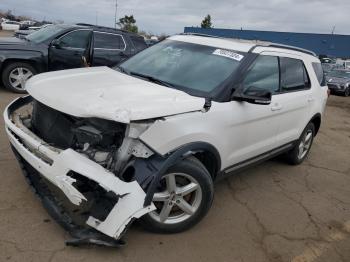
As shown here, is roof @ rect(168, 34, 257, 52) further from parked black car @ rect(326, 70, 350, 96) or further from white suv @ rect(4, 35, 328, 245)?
parked black car @ rect(326, 70, 350, 96)

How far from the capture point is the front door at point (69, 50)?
28.0 feet

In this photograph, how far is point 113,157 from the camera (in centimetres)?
292

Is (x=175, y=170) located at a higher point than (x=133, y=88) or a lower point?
lower

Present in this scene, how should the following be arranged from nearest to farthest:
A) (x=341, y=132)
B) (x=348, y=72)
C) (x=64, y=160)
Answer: (x=64, y=160) → (x=341, y=132) → (x=348, y=72)

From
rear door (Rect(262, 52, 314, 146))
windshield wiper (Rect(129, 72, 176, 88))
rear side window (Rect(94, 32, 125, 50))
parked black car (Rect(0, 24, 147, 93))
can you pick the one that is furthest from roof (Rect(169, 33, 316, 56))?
rear side window (Rect(94, 32, 125, 50))

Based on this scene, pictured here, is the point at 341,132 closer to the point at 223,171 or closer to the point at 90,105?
the point at 223,171

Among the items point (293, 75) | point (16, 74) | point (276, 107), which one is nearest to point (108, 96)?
point (276, 107)

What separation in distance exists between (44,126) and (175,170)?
4.46 feet

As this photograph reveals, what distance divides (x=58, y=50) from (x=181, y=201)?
650cm

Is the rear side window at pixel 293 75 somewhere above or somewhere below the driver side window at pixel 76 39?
above

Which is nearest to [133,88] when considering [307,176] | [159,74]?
[159,74]

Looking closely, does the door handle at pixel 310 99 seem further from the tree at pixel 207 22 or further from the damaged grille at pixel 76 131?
the tree at pixel 207 22

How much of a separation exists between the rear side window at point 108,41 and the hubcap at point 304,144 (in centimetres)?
543

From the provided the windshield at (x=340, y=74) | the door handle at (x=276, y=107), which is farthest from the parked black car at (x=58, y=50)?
the windshield at (x=340, y=74)
